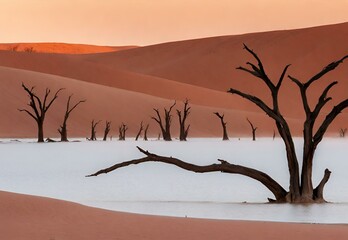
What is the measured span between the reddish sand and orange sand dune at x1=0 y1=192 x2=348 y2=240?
68.3m

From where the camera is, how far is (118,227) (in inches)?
408

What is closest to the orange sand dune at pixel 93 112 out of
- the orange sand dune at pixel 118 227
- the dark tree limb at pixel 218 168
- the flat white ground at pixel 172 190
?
the flat white ground at pixel 172 190

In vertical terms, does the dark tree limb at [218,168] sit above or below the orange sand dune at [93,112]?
below

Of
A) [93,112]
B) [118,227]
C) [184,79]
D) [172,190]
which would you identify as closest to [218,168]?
[172,190]

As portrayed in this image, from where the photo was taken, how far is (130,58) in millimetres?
169750

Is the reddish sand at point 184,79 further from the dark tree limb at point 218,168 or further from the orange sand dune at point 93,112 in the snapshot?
the dark tree limb at point 218,168

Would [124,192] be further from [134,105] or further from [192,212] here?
[134,105]

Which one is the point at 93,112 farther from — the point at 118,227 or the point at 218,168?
the point at 118,227

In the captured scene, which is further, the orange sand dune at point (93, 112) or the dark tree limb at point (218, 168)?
the orange sand dune at point (93, 112)

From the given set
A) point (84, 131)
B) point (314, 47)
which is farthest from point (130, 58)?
point (84, 131)

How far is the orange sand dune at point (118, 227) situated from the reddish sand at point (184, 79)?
6830 cm

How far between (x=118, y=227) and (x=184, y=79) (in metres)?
136

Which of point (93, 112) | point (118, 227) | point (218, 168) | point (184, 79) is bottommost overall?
point (118, 227)

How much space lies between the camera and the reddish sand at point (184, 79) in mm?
92625
